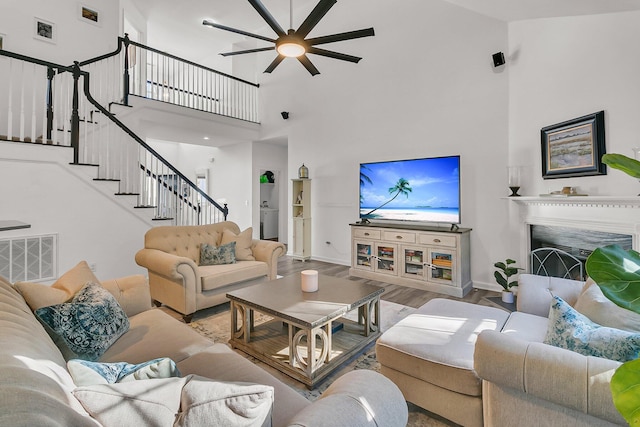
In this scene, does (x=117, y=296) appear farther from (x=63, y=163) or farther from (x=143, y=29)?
(x=143, y=29)

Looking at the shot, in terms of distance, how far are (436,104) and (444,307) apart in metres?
3.35

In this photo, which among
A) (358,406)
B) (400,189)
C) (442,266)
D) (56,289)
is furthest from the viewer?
(400,189)

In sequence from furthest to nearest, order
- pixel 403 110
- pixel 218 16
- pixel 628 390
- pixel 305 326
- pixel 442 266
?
pixel 218 16 < pixel 403 110 < pixel 442 266 < pixel 305 326 < pixel 628 390

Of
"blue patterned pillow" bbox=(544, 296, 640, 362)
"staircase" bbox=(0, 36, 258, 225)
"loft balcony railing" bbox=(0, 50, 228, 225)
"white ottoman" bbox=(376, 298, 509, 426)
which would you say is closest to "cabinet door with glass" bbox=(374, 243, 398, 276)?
"white ottoman" bbox=(376, 298, 509, 426)

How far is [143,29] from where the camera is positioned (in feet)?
20.9

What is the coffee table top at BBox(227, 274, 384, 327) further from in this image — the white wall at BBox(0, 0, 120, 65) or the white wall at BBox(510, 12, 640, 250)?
the white wall at BBox(0, 0, 120, 65)

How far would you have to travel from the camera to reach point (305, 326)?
1.92 meters

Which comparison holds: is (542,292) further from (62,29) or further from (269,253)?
(62,29)

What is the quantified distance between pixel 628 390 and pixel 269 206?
8.61 m

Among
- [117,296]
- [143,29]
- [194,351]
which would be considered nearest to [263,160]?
[143,29]

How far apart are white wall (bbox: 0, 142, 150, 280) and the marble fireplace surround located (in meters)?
5.08

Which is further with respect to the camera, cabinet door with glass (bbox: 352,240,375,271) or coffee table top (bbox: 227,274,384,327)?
cabinet door with glass (bbox: 352,240,375,271)

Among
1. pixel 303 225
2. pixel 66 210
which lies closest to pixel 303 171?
pixel 303 225

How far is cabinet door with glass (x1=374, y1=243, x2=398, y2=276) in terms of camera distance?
4.39m
